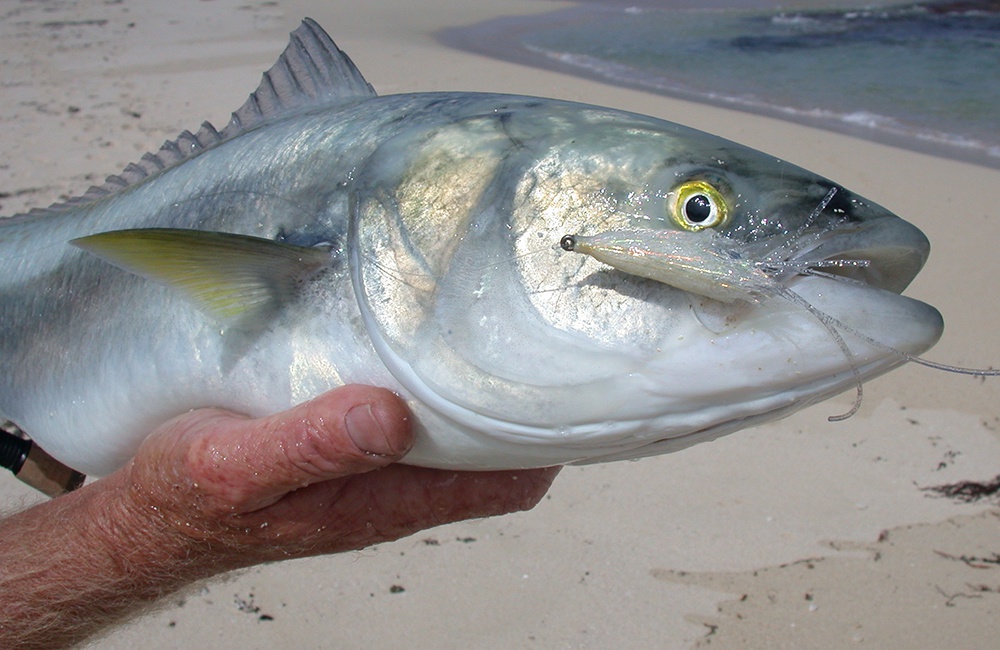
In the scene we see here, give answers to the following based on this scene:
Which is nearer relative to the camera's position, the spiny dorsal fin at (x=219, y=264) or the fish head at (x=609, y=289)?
the fish head at (x=609, y=289)

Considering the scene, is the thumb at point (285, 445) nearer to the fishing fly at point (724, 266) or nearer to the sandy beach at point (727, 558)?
the fishing fly at point (724, 266)

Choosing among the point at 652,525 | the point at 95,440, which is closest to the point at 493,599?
the point at 652,525

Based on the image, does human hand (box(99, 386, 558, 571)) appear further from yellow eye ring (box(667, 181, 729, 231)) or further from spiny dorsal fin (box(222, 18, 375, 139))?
spiny dorsal fin (box(222, 18, 375, 139))

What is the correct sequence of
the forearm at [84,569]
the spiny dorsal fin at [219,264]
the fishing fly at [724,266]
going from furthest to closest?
the forearm at [84,569] → the spiny dorsal fin at [219,264] → the fishing fly at [724,266]

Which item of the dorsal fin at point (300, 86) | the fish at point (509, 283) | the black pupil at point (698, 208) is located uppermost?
the dorsal fin at point (300, 86)

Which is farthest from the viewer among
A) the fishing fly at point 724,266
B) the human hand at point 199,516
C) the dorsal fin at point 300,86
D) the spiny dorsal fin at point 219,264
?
the dorsal fin at point 300,86

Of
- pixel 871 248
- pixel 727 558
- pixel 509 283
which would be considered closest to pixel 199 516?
pixel 509 283

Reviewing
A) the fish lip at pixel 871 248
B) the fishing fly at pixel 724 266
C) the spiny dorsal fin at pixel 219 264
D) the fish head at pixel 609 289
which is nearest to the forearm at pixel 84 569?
the spiny dorsal fin at pixel 219 264

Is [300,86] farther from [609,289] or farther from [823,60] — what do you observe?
[823,60]
